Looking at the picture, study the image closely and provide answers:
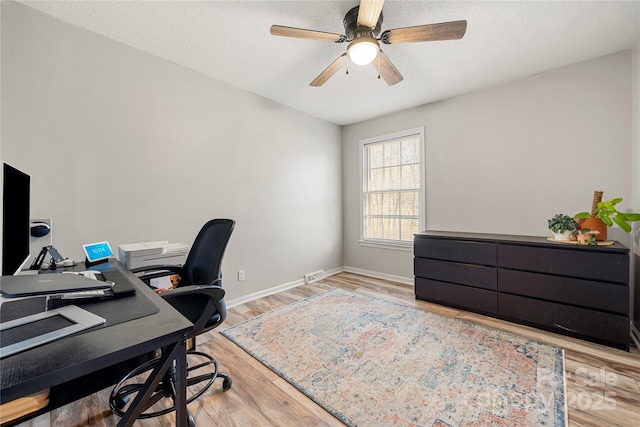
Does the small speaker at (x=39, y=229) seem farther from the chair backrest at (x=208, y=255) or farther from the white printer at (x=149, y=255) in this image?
the chair backrest at (x=208, y=255)

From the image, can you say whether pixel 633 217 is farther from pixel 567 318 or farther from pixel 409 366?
pixel 409 366

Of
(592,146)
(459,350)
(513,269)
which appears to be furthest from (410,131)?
(459,350)

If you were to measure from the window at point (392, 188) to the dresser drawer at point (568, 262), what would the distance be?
125 centimetres

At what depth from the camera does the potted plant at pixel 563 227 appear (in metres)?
2.29

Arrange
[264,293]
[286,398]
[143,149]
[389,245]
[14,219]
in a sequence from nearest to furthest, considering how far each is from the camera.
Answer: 1. [14,219]
2. [286,398]
3. [143,149]
4. [264,293]
5. [389,245]

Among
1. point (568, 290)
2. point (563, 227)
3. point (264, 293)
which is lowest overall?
point (264, 293)

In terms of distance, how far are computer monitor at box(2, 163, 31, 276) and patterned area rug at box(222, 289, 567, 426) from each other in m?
1.48

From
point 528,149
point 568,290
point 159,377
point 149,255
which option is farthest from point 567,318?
point 149,255

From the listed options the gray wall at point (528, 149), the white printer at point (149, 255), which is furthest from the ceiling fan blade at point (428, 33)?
the white printer at point (149, 255)

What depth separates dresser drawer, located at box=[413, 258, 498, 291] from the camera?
258 centimetres

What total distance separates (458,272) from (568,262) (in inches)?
34.5

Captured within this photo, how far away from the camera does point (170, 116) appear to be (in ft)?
8.11

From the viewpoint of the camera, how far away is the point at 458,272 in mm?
2771

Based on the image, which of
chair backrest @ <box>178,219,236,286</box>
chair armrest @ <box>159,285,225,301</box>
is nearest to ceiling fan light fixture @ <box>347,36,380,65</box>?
chair backrest @ <box>178,219,236,286</box>
